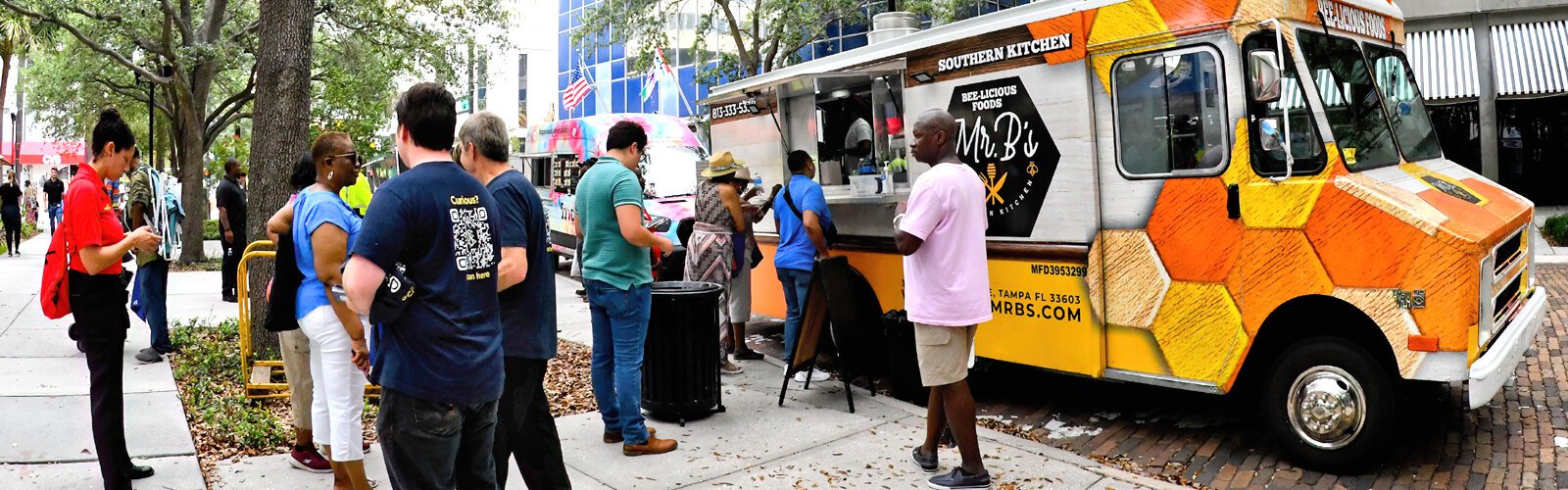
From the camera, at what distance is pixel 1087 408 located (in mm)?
6781

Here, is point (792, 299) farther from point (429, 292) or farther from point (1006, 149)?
point (429, 292)

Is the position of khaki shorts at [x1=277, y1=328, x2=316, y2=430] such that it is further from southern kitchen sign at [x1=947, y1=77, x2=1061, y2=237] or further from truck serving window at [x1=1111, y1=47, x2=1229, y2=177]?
truck serving window at [x1=1111, y1=47, x2=1229, y2=177]

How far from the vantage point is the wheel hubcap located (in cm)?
505

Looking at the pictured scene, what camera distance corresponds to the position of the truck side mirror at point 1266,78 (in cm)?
504

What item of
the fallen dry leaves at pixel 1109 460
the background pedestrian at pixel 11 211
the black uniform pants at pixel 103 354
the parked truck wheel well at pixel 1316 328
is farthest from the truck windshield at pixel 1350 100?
the background pedestrian at pixel 11 211

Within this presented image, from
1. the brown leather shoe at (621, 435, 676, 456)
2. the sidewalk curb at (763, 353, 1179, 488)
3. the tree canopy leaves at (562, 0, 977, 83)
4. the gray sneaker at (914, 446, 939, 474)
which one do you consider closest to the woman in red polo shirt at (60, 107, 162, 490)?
the brown leather shoe at (621, 435, 676, 456)

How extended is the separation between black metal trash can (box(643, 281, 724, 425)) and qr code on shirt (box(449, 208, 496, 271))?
2851mm

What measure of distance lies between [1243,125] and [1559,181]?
53.7 ft

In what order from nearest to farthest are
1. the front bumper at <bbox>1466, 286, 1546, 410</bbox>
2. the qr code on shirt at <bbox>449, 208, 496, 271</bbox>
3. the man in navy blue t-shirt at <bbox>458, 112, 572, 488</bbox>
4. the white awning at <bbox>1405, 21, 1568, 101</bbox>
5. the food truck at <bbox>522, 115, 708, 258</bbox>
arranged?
the qr code on shirt at <bbox>449, 208, 496, 271</bbox>, the man in navy blue t-shirt at <bbox>458, 112, 572, 488</bbox>, the front bumper at <bbox>1466, 286, 1546, 410</bbox>, the food truck at <bbox>522, 115, 708, 258</bbox>, the white awning at <bbox>1405, 21, 1568, 101</bbox>

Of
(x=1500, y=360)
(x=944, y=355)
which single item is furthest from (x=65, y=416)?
(x=1500, y=360)

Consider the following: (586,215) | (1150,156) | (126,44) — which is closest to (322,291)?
(586,215)

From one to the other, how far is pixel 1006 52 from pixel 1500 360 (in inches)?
114

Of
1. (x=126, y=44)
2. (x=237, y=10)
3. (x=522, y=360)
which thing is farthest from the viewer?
(x=237, y=10)

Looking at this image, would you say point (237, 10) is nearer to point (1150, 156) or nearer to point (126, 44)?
point (126, 44)
